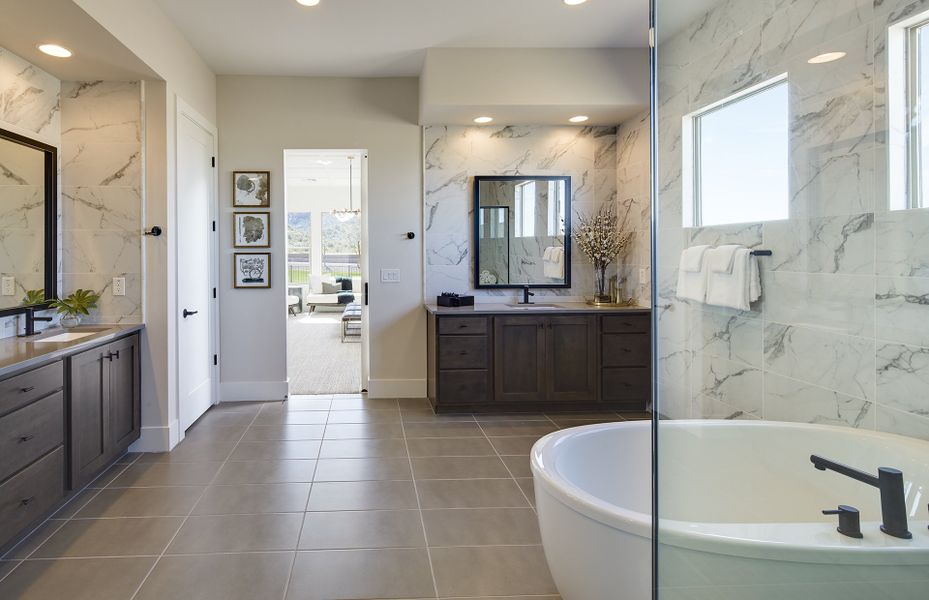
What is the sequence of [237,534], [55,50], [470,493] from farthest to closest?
1. [55,50]
2. [470,493]
3. [237,534]

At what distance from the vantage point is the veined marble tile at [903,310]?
665 mm

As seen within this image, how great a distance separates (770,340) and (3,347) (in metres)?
3.29

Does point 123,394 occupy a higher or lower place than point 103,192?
lower

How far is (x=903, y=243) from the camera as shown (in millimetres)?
681

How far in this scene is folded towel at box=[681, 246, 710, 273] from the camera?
1043 mm

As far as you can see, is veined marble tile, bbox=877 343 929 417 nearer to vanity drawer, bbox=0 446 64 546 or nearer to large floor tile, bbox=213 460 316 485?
vanity drawer, bbox=0 446 64 546

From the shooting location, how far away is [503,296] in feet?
17.2

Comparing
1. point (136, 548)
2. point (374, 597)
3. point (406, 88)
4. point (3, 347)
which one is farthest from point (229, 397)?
point (374, 597)

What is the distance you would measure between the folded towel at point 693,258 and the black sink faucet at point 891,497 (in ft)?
1.29

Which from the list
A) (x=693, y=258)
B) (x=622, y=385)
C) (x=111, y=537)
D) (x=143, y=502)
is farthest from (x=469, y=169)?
(x=693, y=258)

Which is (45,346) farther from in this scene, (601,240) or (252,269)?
(601,240)

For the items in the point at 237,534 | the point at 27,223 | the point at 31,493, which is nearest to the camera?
the point at 31,493

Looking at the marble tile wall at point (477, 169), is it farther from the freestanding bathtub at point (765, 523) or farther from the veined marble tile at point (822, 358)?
the veined marble tile at point (822, 358)

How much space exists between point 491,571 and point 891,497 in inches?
70.7
